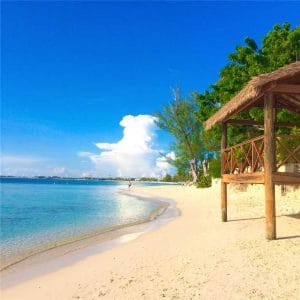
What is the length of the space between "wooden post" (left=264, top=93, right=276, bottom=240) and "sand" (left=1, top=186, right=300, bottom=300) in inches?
14.2

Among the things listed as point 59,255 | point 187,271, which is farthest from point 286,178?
point 59,255

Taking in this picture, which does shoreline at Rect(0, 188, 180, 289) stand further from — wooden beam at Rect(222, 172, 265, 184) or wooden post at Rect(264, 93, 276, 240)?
wooden post at Rect(264, 93, 276, 240)

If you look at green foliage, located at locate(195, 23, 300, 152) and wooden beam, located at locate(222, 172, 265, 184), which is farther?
green foliage, located at locate(195, 23, 300, 152)

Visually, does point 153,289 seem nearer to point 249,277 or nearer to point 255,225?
point 249,277

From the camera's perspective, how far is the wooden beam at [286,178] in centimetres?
819

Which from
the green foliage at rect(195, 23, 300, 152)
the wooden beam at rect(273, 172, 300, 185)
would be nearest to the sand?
the wooden beam at rect(273, 172, 300, 185)

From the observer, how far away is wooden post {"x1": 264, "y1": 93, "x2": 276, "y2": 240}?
8.09 meters

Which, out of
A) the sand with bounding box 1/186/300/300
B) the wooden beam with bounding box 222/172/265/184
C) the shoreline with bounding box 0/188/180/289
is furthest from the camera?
the wooden beam with bounding box 222/172/265/184

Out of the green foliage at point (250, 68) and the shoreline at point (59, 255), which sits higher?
the green foliage at point (250, 68)

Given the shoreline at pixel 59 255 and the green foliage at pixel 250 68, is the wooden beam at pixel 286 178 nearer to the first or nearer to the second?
the shoreline at pixel 59 255

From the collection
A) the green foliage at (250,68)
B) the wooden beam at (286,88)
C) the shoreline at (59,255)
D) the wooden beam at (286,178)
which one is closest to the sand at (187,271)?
the shoreline at (59,255)

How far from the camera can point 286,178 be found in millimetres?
8242

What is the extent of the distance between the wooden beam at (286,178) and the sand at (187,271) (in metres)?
1.24

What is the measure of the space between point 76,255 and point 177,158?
3559 cm
